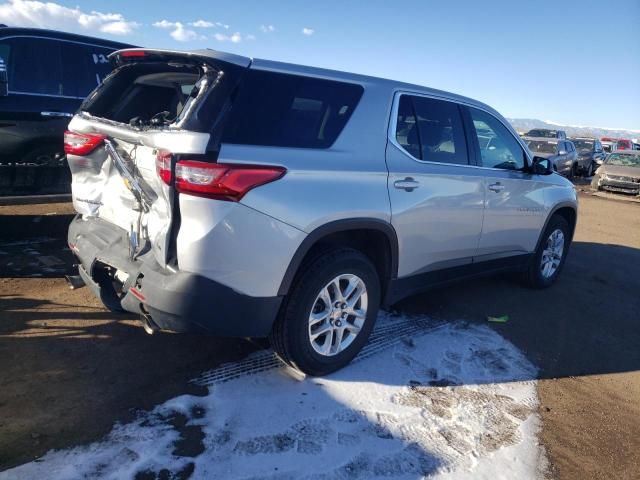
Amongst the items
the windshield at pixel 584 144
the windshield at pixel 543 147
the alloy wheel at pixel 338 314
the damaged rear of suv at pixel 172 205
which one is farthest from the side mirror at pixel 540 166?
the windshield at pixel 584 144

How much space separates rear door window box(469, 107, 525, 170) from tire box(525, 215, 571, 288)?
1.05 metres

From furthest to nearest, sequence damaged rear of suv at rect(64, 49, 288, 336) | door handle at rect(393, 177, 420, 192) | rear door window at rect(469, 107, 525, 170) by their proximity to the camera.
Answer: rear door window at rect(469, 107, 525, 170) → door handle at rect(393, 177, 420, 192) → damaged rear of suv at rect(64, 49, 288, 336)

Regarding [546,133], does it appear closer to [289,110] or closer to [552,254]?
[552,254]

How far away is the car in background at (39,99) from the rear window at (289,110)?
3.82 m

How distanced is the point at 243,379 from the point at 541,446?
5.96 feet

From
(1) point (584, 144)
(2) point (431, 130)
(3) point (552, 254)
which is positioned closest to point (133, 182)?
(2) point (431, 130)

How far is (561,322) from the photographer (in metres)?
4.86

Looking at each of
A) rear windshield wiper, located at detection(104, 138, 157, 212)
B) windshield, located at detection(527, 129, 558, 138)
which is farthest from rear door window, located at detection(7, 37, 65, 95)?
windshield, located at detection(527, 129, 558, 138)

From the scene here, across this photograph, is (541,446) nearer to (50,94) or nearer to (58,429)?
(58,429)

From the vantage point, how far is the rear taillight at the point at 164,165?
102 inches

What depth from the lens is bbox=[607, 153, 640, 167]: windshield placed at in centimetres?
1814

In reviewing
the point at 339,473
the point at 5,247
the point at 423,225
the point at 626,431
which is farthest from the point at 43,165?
the point at 626,431

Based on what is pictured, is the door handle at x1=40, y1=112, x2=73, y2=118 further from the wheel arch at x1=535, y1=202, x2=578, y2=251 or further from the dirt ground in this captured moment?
the wheel arch at x1=535, y1=202, x2=578, y2=251

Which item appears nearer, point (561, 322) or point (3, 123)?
point (561, 322)
